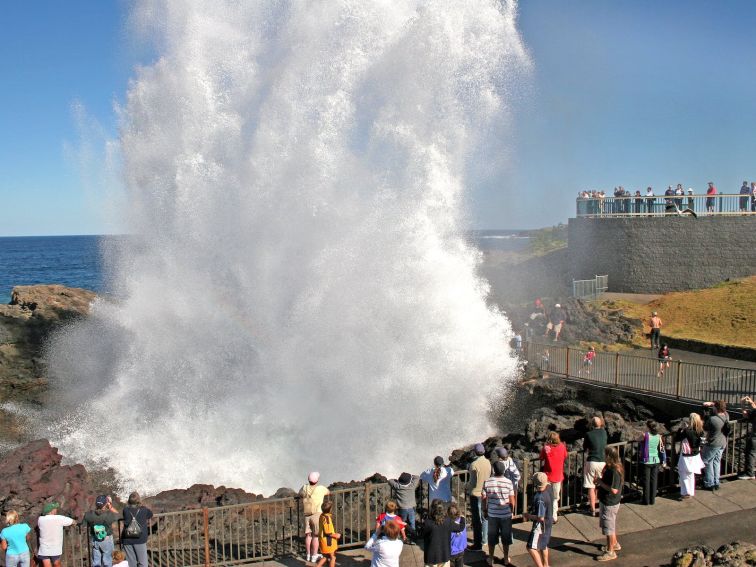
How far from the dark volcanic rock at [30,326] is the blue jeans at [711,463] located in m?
20.3

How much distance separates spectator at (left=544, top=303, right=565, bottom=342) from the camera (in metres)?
21.8

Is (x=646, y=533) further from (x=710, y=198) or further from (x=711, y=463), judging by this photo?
(x=710, y=198)

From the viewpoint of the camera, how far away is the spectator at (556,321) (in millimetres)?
21844

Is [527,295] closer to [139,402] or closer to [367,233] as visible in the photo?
[367,233]

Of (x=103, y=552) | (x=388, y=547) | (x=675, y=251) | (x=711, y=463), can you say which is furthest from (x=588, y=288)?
(x=103, y=552)

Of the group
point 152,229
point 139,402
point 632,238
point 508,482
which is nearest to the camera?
point 508,482

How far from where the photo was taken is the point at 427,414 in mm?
15898

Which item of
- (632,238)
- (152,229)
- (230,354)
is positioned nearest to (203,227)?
(152,229)

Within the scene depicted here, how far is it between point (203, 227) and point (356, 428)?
898 cm

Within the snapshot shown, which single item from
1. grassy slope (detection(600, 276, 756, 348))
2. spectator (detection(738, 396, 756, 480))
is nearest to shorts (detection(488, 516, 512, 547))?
spectator (detection(738, 396, 756, 480))

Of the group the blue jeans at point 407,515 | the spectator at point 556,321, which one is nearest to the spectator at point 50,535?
the blue jeans at point 407,515

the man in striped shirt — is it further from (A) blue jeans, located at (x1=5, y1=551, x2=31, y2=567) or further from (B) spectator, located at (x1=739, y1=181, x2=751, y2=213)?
(B) spectator, located at (x1=739, y1=181, x2=751, y2=213)

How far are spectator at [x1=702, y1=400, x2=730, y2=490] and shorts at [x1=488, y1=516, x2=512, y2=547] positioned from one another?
3.94 m

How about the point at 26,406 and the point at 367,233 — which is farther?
the point at 26,406
